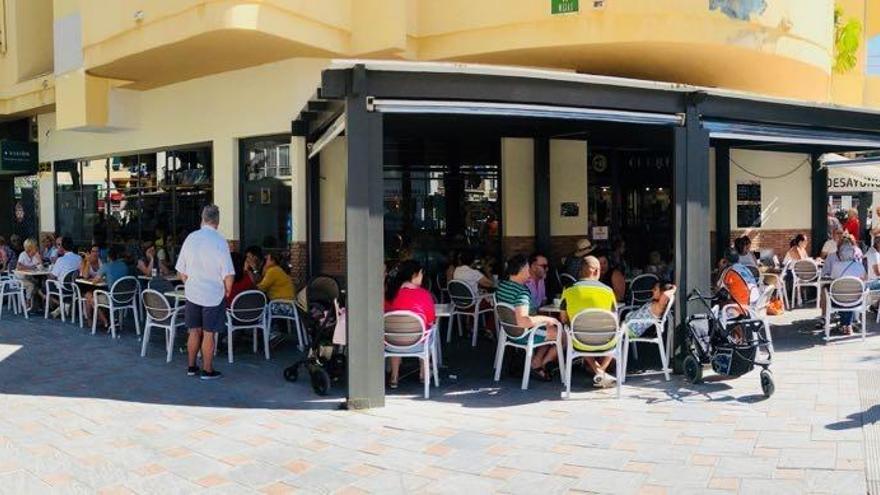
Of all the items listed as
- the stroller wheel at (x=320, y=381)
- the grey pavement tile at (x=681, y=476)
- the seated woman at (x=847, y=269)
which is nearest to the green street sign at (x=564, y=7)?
the seated woman at (x=847, y=269)

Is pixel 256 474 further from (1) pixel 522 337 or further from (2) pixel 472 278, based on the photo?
(2) pixel 472 278

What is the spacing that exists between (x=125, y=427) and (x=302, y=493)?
2.13 metres

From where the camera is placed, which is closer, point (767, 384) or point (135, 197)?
point (767, 384)

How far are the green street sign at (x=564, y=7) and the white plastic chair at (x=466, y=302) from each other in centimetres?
403

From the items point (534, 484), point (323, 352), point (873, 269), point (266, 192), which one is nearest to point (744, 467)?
point (534, 484)

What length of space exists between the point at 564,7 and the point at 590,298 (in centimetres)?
518

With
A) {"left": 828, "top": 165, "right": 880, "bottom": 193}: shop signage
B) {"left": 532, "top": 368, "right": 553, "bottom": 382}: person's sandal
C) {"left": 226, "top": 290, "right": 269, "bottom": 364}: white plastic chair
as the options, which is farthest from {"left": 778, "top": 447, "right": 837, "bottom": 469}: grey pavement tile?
{"left": 828, "top": 165, "right": 880, "bottom": 193}: shop signage

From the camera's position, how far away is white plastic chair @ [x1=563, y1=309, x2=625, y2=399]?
6.46m

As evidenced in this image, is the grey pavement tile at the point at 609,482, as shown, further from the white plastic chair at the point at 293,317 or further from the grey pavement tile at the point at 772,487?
the white plastic chair at the point at 293,317

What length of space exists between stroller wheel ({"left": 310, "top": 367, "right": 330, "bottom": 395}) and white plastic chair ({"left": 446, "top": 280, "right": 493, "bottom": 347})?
306cm

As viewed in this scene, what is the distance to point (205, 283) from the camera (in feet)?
24.2

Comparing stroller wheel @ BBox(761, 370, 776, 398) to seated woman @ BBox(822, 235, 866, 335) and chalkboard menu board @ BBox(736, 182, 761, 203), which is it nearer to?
seated woman @ BBox(822, 235, 866, 335)

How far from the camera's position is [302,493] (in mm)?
4406

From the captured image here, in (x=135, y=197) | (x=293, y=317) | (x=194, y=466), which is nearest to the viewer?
(x=194, y=466)
